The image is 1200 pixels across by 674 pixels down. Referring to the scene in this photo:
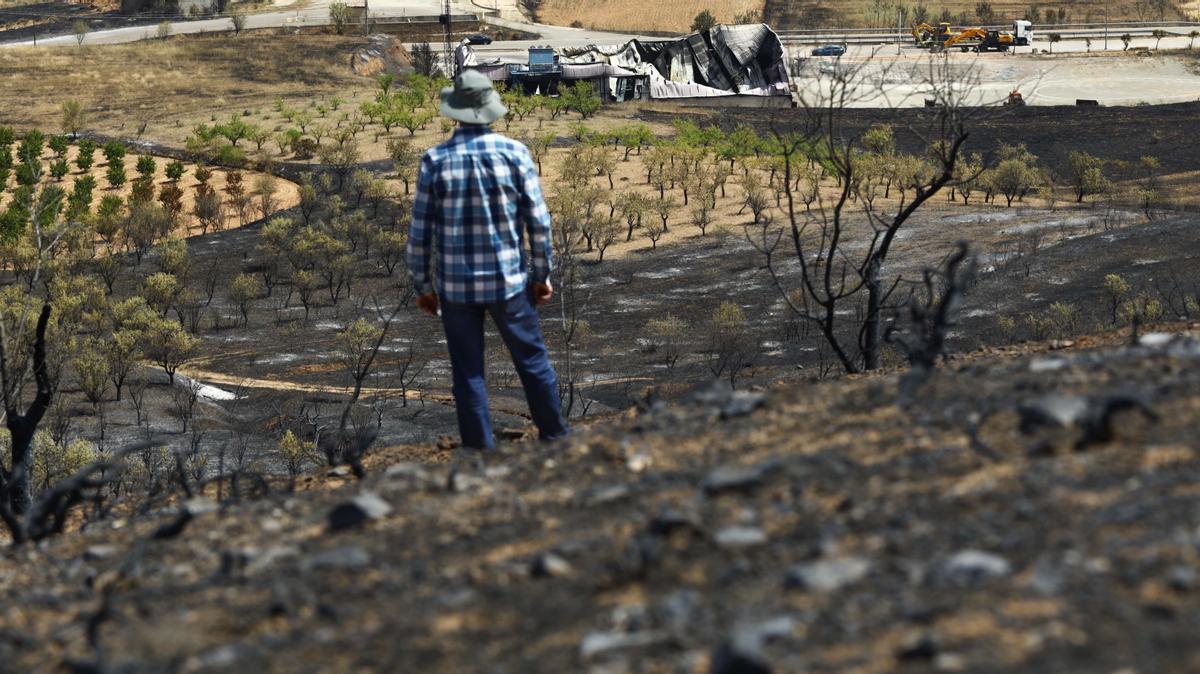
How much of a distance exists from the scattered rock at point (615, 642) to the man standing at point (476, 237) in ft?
9.30

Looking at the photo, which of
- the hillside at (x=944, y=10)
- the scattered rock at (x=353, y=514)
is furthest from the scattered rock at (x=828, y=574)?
the hillside at (x=944, y=10)

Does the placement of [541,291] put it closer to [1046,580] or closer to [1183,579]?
[1046,580]

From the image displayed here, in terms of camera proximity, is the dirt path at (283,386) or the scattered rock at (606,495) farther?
the dirt path at (283,386)

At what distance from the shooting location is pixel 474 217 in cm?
620

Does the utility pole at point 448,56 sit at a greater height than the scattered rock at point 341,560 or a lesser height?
greater

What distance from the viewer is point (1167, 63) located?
188 feet

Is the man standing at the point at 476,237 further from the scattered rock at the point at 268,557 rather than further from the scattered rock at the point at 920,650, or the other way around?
the scattered rock at the point at 920,650

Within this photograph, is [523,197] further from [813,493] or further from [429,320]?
[429,320]

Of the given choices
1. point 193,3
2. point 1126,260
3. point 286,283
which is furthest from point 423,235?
point 193,3

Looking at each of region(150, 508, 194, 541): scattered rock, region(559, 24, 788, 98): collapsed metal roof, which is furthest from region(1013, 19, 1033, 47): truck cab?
region(150, 508, 194, 541): scattered rock

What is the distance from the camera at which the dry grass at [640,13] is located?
72.5 meters

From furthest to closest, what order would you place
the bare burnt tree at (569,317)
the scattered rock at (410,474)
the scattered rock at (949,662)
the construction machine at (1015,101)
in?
the bare burnt tree at (569,317) → the construction machine at (1015,101) → the scattered rock at (410,474) → the scattered rock at (949,662)

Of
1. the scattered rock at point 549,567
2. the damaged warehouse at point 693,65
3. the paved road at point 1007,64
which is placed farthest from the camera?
the paved road at point 1007,64

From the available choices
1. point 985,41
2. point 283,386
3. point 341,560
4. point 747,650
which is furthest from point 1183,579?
point 985,41
